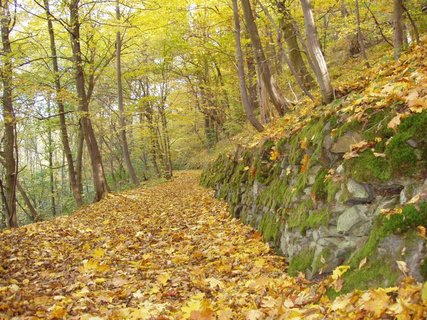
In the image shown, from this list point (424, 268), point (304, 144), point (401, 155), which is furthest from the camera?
point (304, 144)

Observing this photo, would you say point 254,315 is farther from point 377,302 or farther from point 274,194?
point 274,194

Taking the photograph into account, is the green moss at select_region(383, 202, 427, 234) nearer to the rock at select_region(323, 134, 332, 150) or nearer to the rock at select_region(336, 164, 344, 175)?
the rock at select_region(336, 164, 344, 175)

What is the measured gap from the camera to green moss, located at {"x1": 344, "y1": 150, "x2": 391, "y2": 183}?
366 cm

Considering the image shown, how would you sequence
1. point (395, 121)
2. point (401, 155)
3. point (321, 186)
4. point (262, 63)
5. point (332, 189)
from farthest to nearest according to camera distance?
point (262, 63) < point (321, 186) < point (332, 189) < point (395, 121) < point (401, 155)

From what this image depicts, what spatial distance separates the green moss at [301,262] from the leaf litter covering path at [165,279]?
0.13 meters

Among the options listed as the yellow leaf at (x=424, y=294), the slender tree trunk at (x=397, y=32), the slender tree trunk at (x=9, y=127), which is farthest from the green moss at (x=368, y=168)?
the slender tree trunk at (x=9, y=127)

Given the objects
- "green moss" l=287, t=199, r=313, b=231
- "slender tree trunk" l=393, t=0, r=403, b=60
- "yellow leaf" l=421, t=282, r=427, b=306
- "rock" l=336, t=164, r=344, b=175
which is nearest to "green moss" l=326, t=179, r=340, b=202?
"rock" l=336, t=164, r=344, b=175

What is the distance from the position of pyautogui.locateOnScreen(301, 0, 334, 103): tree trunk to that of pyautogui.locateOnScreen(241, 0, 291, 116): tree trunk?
277 cm

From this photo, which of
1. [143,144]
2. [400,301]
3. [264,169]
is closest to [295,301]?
[400,301]

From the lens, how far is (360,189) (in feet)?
12.8

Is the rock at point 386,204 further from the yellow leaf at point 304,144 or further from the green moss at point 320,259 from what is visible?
the yellow leaf at point 304,144

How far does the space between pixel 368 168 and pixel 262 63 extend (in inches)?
Answer: 254

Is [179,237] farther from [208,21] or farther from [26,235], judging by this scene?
[208,21]

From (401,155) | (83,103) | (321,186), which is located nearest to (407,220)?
(401,155)
